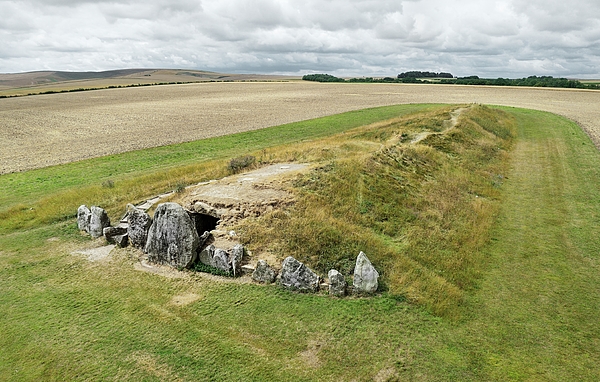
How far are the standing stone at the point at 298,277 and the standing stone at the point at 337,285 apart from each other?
480mm

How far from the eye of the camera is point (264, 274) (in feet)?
39.3

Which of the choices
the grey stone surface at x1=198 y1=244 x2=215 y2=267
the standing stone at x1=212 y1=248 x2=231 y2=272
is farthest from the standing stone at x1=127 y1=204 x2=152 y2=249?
the standing stone at x1=212 y1=248 x2=231 y2=272

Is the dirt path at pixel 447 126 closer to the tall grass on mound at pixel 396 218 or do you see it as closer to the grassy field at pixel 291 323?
the tall grass on mound at pixel 396 218

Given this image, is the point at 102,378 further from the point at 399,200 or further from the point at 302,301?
the point at 399,200

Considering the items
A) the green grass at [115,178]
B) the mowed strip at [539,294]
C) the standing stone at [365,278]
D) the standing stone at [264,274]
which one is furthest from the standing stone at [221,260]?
the green grass at [115,178]

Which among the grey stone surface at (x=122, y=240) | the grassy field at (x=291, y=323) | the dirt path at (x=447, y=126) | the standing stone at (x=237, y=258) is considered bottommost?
the grassy field at (x=291, y=323)

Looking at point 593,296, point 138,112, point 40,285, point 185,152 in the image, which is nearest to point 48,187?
point 185,152

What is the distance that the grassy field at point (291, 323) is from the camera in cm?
867

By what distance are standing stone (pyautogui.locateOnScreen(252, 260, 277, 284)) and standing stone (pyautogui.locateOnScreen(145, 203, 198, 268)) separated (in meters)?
2.58

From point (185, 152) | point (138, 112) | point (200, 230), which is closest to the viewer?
point (200, 230)

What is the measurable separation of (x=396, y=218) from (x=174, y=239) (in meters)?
8.95

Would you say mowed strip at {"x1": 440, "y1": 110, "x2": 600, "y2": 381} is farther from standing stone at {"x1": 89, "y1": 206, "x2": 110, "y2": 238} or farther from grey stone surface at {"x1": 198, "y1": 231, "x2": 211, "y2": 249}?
standing stone at {"x1": 89, "y1": 206, "x2": 110, "y2": 238}

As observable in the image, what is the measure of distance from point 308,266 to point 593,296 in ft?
28.2

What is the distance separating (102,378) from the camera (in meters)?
8.45
